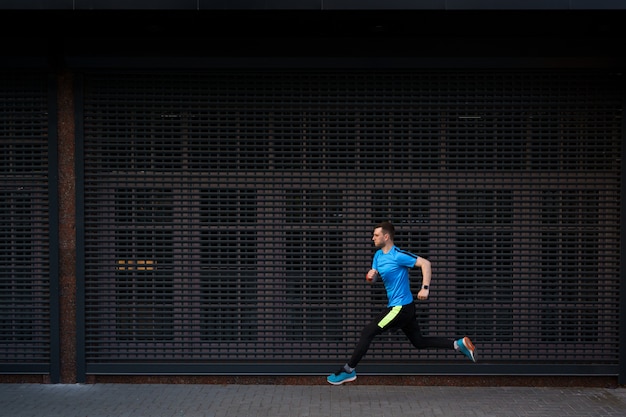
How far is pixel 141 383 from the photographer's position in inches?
321

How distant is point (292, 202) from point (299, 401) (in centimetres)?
232

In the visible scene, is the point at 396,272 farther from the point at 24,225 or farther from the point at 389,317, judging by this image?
the point at 24,225

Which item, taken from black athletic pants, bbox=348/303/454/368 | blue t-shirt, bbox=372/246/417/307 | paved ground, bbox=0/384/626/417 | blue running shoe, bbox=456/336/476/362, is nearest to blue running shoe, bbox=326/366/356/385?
black athletic pants, bbox=348/303/454/368

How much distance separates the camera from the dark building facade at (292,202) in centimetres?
801

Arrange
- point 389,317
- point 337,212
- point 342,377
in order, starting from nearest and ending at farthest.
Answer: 1. point 389,317
2. point 342,377
3. point 337,212

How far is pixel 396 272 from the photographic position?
725cm

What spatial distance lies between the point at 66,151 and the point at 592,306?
6.59m

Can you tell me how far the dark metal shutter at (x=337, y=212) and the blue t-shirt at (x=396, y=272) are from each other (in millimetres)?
773

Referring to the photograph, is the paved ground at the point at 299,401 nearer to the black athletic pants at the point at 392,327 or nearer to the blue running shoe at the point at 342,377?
the blue running shoe at the point at 342,377

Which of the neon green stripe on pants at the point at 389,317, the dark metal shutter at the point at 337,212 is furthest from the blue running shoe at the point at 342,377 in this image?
the dark metal shutter at the point at 337,212

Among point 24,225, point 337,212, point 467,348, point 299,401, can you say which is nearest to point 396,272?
point 467,348

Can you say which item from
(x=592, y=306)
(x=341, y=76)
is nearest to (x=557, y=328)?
(x=592, y=306)
